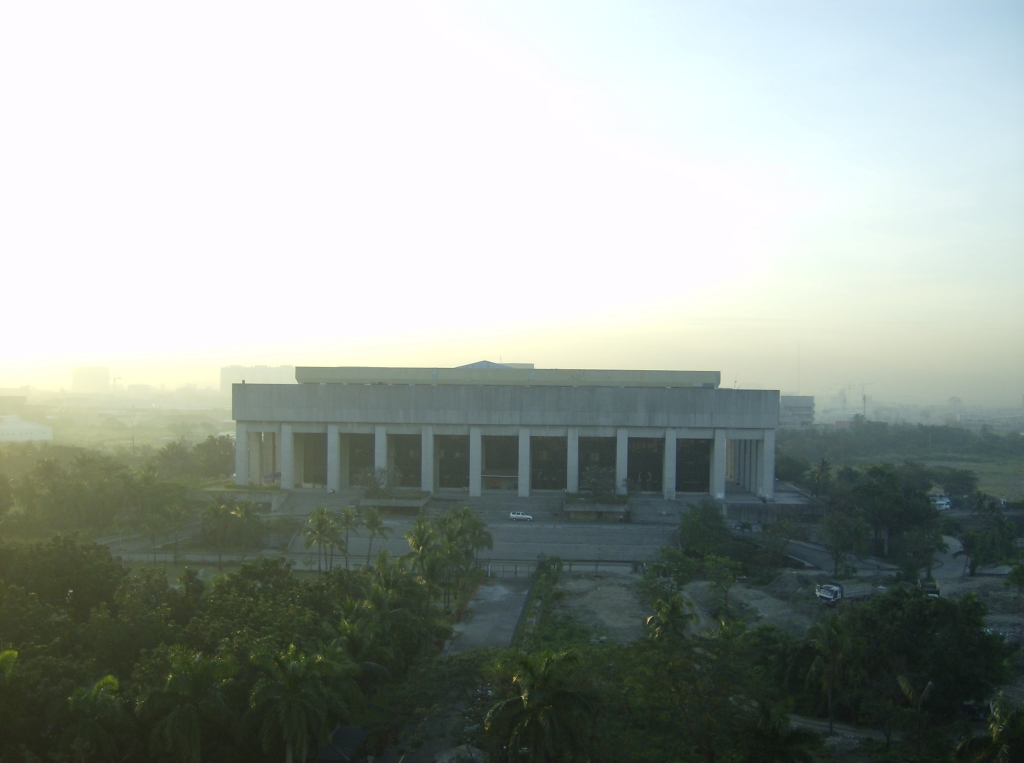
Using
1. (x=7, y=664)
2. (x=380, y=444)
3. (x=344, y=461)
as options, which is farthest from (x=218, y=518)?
(x=7, y=664)

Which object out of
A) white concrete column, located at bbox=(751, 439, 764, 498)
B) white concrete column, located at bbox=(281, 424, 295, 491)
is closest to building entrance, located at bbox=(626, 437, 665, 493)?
white concrete column, located at bbox=(751, 439, 764, 498)

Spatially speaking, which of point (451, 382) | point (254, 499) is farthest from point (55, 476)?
point (451, 382)

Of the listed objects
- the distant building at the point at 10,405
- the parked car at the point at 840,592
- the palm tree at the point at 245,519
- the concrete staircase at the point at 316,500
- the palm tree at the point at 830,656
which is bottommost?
the distant building at the point at 10,405

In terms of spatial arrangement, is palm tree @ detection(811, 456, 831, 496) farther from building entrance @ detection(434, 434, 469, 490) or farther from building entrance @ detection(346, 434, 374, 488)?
building entrance @ detection(346, 434, 374, 488)

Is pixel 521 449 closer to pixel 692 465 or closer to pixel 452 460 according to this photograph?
pixel 452 460

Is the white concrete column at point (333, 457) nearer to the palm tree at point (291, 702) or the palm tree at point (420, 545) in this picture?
the palm tree at point (420, 545)

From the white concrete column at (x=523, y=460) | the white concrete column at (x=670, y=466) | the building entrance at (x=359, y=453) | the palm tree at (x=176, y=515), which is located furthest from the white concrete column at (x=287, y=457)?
the white concrete column at (x=670, y=466)

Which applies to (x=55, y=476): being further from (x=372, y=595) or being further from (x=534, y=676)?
(x=534, y=676)

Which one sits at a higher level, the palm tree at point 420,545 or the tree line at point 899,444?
the palm tree at point 420,545
